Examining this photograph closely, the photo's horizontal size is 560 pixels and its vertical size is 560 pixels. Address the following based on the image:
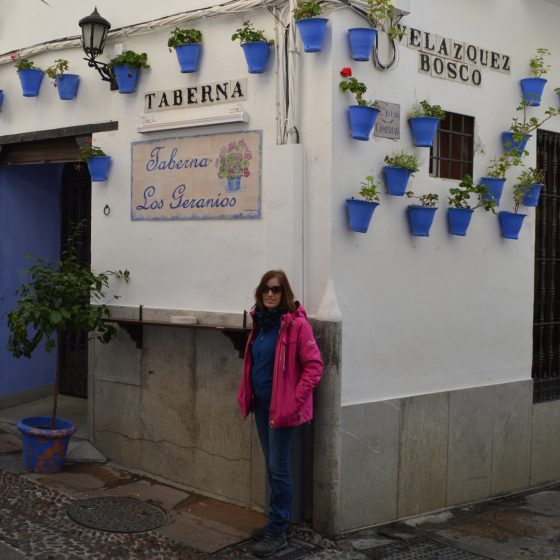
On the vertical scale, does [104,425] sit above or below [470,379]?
below

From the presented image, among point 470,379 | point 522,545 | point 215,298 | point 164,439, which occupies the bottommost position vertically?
point 522,545

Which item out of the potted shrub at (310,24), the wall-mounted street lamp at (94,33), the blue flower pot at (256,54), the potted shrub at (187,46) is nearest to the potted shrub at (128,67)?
the wall-mounted street lamp at (94,33)

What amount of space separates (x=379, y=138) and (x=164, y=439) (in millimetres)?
3147

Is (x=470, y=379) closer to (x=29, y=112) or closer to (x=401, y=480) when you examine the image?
(x=401, y=480)

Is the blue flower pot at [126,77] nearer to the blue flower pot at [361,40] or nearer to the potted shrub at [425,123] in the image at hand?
the blue flower pot at [361,40]

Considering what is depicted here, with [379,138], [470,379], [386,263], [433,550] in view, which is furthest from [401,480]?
[379,138]

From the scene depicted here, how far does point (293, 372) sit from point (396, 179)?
1773 mm

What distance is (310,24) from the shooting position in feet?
19.6

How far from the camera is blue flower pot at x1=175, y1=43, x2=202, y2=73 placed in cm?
679

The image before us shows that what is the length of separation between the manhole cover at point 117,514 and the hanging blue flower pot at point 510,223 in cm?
376

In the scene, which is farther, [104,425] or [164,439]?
[104,425]

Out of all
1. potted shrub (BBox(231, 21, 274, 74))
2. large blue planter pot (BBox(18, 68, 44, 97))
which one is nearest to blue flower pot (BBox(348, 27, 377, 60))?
potted shrub (BBox(231, 21, 274, 74))

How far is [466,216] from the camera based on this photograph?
6832mm

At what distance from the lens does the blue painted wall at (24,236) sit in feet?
29.1
